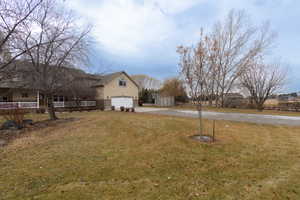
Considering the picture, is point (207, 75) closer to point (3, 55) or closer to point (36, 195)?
point (36, 195)

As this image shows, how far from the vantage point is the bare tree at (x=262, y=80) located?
21656 mm

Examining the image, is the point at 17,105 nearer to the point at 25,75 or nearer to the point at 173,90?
the point at 25,75

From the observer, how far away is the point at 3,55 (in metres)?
6.35

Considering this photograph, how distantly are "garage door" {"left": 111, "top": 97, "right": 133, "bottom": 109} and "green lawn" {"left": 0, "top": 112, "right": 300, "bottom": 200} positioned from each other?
16643mm

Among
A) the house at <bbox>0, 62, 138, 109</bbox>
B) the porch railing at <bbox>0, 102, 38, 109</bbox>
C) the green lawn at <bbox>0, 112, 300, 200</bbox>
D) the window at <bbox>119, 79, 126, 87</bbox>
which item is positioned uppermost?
the window at <bbox>119, 79, 126, 87</bbox>

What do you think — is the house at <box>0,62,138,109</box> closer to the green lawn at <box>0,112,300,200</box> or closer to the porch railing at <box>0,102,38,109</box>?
the porch railing at <box>0,102,38,109</box>

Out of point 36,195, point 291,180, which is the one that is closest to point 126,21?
point 36,195

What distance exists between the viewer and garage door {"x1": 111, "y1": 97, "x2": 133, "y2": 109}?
22778 millimetres

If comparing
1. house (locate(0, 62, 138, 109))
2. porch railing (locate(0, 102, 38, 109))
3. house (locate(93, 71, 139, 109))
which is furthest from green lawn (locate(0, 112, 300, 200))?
house (locate(93, 71, 139, 109))

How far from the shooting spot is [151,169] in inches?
142

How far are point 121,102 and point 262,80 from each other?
22150 millimetres

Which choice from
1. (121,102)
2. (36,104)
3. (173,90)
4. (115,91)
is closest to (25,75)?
(36,104)

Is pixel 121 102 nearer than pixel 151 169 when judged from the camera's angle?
No

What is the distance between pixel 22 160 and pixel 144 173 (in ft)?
12.5
